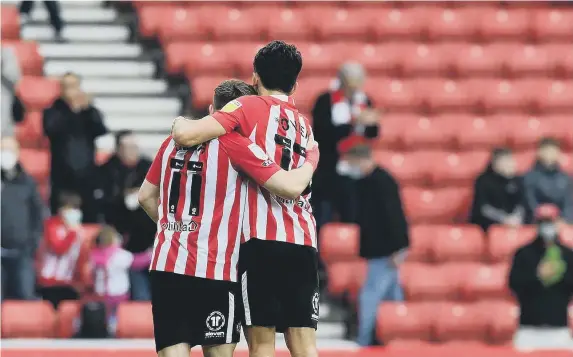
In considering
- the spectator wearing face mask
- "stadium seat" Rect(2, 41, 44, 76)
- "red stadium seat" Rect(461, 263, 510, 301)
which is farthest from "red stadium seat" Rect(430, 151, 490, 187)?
"stadium seat" Rect(2, 41, 44, 76)

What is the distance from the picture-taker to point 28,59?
1123 centimetres

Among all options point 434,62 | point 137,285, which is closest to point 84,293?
point 137,285

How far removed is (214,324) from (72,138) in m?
5.01

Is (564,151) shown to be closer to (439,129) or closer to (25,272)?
(439,129)

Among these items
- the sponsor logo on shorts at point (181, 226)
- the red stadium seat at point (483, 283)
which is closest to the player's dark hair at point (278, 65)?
the sponsor logo on shorts at point (181, 226)

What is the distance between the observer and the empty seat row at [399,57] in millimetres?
11039

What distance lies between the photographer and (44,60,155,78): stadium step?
11578mm

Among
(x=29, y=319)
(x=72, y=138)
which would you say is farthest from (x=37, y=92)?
(x=29, y=319)

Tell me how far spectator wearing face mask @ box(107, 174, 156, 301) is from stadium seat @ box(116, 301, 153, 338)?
0.36 metres

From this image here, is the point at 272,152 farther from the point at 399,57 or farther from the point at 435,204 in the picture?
the point at 399,57

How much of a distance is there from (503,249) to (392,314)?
1403 mm

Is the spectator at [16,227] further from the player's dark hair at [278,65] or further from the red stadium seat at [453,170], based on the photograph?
the player's dark hair at [278,65]

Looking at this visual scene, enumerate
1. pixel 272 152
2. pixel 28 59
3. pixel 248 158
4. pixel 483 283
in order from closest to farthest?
pixel 248 158, pixel 272 152, pixel 483 283, pixel 28 59

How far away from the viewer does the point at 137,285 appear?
29.1 feet
